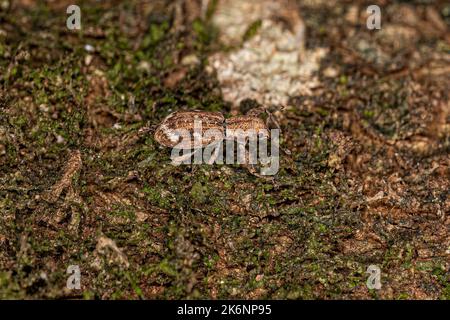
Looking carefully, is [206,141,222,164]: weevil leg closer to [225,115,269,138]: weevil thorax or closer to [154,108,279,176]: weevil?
[154,108,279,176]: weevil

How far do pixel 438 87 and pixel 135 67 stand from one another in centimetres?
388

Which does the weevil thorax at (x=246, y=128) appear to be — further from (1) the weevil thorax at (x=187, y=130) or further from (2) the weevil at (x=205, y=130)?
(1) the weevil thorax at (x=187, y=130)

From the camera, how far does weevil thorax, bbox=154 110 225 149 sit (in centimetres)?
487

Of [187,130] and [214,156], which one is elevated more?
[187,130]

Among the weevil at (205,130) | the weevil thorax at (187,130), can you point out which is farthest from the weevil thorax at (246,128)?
the weevil thorax at (187,130)

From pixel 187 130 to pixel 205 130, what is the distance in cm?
18

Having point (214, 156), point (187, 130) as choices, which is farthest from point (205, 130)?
point (214, 156)

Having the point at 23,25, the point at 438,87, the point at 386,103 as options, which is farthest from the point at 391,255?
the point at 23,25

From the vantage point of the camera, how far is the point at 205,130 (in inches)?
194

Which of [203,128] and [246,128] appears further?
[246,128]

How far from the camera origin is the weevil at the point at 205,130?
4875 mm

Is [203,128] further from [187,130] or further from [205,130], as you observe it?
[187,130]

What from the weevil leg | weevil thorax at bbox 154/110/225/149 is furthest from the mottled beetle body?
the weevil leg

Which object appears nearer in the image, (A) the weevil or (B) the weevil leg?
(A) the weevil
